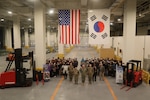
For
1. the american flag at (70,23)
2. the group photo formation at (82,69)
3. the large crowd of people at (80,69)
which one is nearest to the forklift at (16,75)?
the group photo formation at (82,69)

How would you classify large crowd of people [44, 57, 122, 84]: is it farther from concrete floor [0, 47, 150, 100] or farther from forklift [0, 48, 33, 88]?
forklift [0, 48, 33, 88]

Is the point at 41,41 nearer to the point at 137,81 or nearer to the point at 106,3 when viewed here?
the point at 106,3

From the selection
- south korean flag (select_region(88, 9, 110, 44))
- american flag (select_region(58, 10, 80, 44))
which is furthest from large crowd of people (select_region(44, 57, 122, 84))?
american flag (select_region(58, 10, 80, 44))

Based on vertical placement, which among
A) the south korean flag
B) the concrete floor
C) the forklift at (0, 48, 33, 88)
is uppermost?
the south korean flag

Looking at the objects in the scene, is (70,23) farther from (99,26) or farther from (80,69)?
(80,69)

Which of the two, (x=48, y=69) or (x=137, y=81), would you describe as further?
(x=48, y=69)

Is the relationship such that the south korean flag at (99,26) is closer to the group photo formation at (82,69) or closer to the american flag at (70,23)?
the group photo formation at (82,69)

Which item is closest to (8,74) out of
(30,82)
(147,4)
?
(30,82)

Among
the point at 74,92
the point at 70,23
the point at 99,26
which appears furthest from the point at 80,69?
the point at 70,23

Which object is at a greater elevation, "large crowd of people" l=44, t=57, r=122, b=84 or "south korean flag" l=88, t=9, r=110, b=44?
"south korean flag" l=88, t=9, r=110, b=44

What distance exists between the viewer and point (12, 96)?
31.7ft

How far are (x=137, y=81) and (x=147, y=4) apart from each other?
24.4 feet

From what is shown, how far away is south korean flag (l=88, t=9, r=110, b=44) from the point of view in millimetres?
11781

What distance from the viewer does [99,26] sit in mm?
11766
